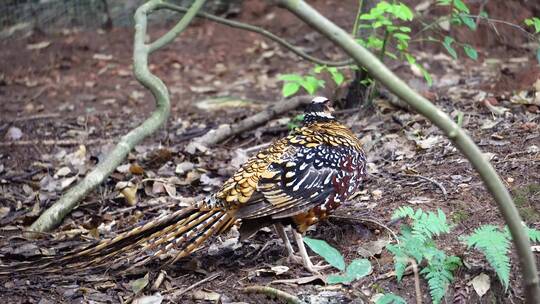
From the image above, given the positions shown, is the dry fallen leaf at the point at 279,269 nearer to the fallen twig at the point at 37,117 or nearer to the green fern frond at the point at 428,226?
the green fern frond at the point at 428,226

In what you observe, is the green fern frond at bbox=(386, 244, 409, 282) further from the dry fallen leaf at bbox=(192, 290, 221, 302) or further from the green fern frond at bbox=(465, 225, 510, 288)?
the dry fallen leaf at bbox=(192, 290, 221, 302)

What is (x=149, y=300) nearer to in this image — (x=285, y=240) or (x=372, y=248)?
(x=285, y=240)

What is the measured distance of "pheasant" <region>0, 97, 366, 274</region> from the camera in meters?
4.43

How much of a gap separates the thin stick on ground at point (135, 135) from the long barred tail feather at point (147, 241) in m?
1.16

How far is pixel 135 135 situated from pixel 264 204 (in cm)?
207

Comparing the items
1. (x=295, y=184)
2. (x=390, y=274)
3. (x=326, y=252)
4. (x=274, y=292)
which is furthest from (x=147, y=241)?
(x=390, y=274)

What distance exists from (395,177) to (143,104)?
4.66 meters

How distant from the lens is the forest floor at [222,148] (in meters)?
4.49

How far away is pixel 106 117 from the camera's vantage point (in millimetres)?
8781

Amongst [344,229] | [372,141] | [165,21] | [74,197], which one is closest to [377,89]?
[372,141]

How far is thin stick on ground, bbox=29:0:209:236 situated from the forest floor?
0.59 ft

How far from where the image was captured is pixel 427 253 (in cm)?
411

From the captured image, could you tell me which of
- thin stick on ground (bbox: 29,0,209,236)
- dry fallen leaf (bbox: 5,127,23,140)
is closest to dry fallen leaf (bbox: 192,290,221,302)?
thin stick on ground (bbox: 29,0,209,236)

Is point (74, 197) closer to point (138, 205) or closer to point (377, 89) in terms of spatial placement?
point (138, 205)
